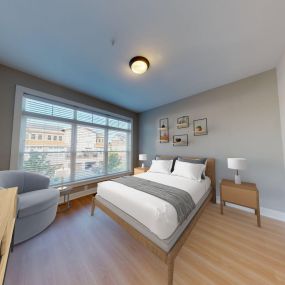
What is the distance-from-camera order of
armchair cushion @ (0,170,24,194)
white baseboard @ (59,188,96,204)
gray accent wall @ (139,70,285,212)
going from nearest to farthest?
armchair cushion @ (0,170,24,194)
gray accent wall @ (139,70,285,212)
white baseboard @ (59,188,96,204)

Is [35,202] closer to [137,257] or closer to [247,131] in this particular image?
[137,257]

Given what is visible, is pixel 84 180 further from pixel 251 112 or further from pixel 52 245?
pixel 251 112

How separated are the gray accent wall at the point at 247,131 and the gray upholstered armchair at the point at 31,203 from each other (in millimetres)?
3287

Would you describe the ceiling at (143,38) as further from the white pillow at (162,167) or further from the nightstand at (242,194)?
the nightstand at (242,194)

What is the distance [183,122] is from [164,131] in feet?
2.38

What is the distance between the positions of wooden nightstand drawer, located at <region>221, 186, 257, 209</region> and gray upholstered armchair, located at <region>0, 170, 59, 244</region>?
3.15m

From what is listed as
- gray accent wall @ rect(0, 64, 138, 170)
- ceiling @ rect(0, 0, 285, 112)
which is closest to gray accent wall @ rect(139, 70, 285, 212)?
ceiling @ rect(0, 0, 285, 112)

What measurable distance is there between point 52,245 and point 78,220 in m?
0.59

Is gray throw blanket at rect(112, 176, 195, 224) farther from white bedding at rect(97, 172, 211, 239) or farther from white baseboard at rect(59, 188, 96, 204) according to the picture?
white baseboard at rect(59, 188, 96, 204)

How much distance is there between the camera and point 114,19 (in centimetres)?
152

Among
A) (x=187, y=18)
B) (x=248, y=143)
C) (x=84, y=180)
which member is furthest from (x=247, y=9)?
(x=84, y=180)

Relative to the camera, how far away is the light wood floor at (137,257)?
1.29 meters

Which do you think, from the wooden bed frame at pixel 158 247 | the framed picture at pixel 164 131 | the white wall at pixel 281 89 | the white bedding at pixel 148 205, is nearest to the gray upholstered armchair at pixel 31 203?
the wooden bed frame at pixel 158 247

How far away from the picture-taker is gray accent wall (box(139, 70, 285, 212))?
7.88 ft
